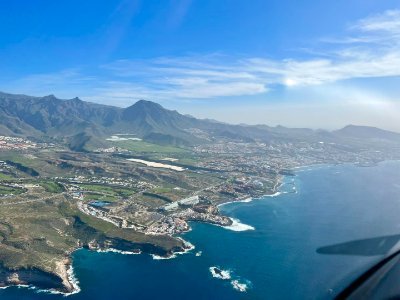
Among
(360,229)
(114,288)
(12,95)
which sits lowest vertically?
(114,288)

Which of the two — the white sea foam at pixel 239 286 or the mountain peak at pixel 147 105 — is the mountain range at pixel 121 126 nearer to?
the mountain peak at pixel 147 105

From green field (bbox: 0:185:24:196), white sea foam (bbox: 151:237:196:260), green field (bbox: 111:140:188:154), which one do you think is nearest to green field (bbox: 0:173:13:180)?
green field (bbox: 0:185:24:196)

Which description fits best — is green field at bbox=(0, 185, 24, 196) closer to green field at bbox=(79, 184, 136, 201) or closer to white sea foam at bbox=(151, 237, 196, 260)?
green field at bbox=(79, 184, 136, 201)

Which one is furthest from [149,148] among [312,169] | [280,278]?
[280,278]

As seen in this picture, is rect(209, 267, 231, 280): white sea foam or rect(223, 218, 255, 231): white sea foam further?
rect(223, 218, 255, 231): white sea foam

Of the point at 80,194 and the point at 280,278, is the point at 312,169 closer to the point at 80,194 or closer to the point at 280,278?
the point at 80,194

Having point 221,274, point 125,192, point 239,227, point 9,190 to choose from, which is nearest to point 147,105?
point 125,192

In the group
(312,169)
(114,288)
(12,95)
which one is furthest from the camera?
(12,95)
